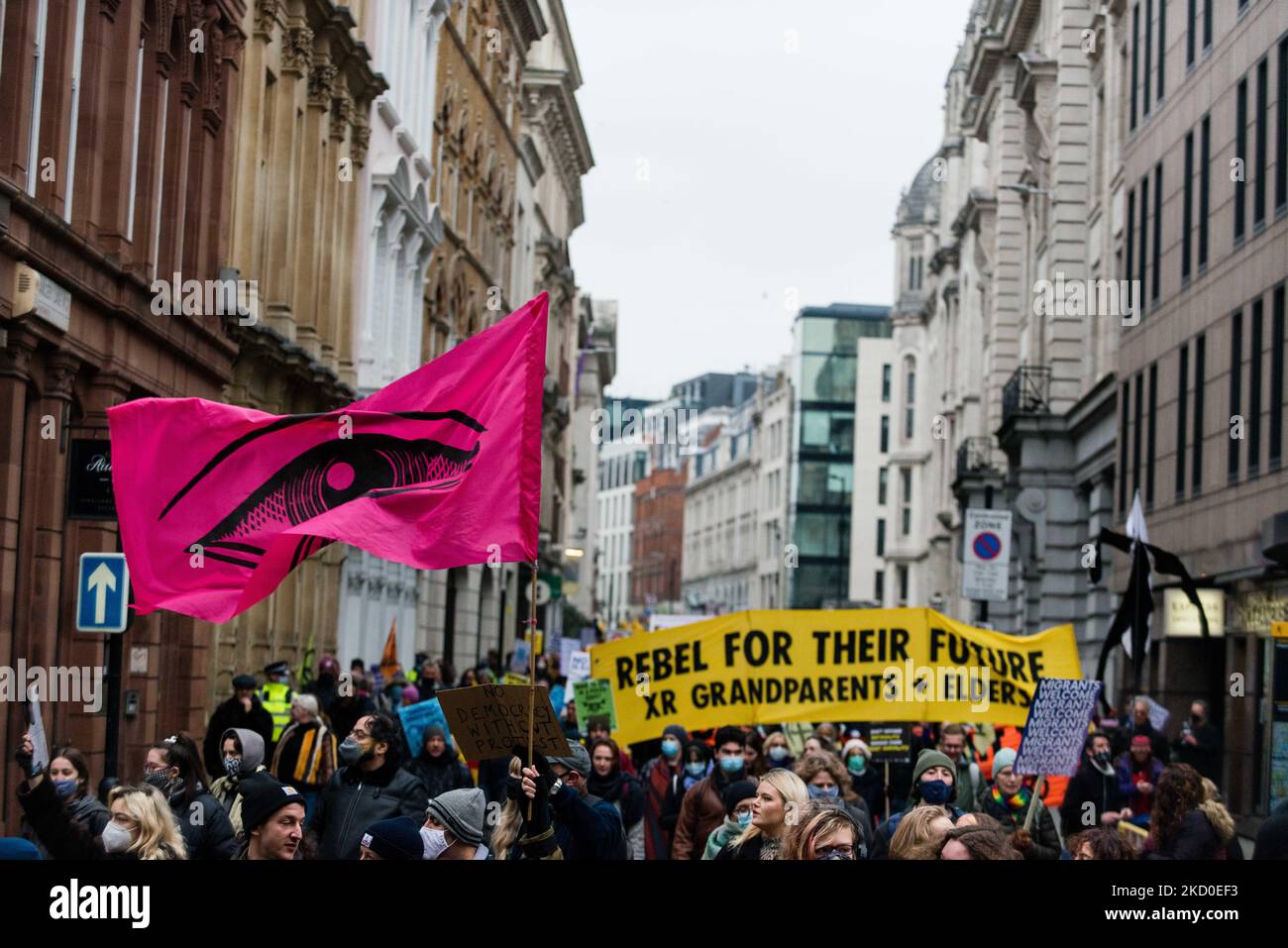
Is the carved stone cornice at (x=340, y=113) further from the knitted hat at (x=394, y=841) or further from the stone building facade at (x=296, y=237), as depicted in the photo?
the knitted hat at (x=394, y=841)

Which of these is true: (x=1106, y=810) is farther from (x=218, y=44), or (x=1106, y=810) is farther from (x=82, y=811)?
(x=218, y=44)

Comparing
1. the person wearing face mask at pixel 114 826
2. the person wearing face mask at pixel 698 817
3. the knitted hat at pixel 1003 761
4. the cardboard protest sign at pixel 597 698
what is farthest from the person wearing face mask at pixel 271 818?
the cardboard protest sign at pixel 597 698

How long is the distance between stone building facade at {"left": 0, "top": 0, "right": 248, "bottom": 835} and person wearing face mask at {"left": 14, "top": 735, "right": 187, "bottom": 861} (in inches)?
221

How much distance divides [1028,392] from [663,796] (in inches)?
1529

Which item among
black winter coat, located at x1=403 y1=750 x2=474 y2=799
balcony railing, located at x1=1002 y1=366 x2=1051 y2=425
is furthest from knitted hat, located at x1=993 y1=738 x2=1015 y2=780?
balcony railing, located at x1=1002 y1=366 x2=1051 y2=425

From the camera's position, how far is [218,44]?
1000 inches

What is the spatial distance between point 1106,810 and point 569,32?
207 feet

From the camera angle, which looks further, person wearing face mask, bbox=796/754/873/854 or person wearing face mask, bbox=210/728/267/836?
person wearing face mask, bbox=796/754/873/854

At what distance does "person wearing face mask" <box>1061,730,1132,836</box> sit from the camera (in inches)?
626

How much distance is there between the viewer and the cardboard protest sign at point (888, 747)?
18064 mm

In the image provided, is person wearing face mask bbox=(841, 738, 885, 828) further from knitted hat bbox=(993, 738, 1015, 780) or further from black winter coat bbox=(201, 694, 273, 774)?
black winter coat bbox=(201, 694, 273, 774)

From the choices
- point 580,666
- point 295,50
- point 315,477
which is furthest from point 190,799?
point 295,50

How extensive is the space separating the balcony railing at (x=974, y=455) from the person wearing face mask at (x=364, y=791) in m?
50.3
